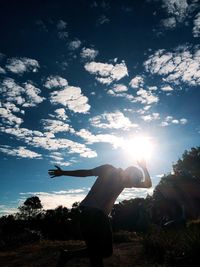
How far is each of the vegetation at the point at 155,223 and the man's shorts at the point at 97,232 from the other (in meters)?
0.33

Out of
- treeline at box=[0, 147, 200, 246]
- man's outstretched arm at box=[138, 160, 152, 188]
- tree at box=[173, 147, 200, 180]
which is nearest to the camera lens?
man's outstretched arm at box=[138, 160, 152, 188]

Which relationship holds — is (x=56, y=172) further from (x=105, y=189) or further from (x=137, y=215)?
(x=137, y=215)

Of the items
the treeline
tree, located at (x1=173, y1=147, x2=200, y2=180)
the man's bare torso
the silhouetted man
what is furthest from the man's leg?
tree, located at (x1=173, y1=147, x2=200, y2=180)

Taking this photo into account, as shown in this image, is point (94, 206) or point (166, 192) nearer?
point (94, 206)

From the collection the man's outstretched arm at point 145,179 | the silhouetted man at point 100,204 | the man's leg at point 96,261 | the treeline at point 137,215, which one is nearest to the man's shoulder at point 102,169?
the silhouetted man at point 100,204

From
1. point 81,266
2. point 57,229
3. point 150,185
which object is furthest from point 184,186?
point 150,185

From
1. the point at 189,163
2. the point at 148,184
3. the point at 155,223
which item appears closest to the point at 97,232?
the point at 148,184

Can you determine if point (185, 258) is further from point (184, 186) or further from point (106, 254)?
point (184, 186)

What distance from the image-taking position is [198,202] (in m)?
35.1

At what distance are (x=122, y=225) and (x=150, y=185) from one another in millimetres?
44495

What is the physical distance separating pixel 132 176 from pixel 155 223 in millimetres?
25099

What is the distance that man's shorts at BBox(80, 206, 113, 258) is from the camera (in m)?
4.15

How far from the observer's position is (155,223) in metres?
28.0

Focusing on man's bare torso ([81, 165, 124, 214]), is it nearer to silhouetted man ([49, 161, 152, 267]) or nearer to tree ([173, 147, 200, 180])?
silhouetted man ([49, 161, 152, 267])
